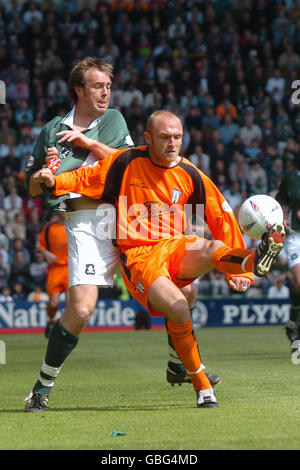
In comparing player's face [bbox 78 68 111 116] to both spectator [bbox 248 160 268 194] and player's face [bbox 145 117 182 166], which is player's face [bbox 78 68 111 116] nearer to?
player's face [bbox 145 117 182 166]

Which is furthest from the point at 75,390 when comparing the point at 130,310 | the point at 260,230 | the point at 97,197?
the point at 130,310

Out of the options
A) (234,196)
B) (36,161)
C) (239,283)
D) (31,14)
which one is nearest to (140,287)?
(239,283)

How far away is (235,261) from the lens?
18.3 feet

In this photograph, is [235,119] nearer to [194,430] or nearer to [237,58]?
[237,58]

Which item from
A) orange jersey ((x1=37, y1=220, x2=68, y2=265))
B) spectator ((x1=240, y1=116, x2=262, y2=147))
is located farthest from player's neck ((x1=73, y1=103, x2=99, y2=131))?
spectator ((x1=240, y1=116, x2=262, y2=147))

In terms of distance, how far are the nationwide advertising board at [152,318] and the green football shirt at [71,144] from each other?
10.9m

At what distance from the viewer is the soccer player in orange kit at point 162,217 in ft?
19.3

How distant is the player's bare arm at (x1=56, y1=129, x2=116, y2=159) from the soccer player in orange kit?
112 mm

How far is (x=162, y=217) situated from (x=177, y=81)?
53.8 ft

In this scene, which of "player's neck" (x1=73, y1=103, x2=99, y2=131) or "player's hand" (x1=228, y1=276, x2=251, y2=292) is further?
"player's neck" (x1=73, y1=103, x2=99, y2=131)

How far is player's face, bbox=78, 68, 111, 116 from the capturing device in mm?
6512

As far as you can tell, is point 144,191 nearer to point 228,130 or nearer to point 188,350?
point 188,350

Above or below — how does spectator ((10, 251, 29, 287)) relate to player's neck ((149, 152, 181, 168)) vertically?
below

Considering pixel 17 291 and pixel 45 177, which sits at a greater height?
pixel 45 177
